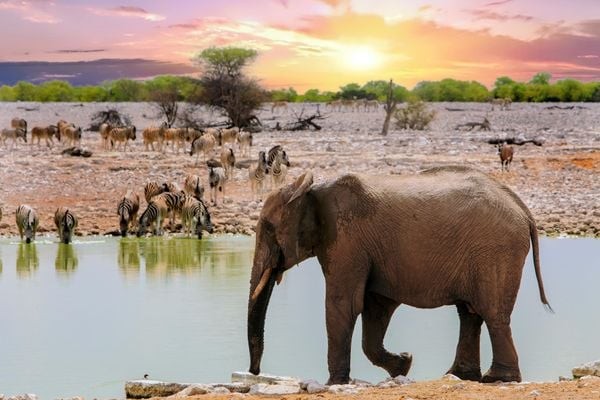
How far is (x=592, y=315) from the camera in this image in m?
11.0

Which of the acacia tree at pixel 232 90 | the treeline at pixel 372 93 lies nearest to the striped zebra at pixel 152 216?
the acacia tree at pixel 232 90

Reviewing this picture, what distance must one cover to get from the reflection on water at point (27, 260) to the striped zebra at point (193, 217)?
2.55 m

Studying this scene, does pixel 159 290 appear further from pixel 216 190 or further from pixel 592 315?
pixel 216 190

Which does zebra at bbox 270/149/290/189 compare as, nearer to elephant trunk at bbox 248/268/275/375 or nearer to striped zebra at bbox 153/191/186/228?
striped zebra at bbox 153/191/186/228

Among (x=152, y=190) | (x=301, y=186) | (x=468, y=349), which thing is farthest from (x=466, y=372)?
(x=152, y=190)

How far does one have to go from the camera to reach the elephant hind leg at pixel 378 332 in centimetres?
755

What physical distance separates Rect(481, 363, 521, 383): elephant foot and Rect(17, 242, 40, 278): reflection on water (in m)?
8.81

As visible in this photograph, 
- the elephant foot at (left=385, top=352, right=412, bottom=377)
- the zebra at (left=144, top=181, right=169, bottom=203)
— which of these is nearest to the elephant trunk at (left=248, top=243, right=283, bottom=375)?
the elephant foot at (left=385, top=352, right=412, bottom=377)

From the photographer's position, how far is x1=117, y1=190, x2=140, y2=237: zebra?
64.3 feet

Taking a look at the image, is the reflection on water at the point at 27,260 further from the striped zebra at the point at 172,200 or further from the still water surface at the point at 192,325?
the striped zebra at the point at 172,200

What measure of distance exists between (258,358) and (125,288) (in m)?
6.26

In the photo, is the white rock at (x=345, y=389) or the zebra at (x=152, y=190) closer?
the white rock at (x=345, y=389)

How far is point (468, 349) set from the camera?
7414 mm

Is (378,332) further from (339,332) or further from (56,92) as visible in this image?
(56,92)
